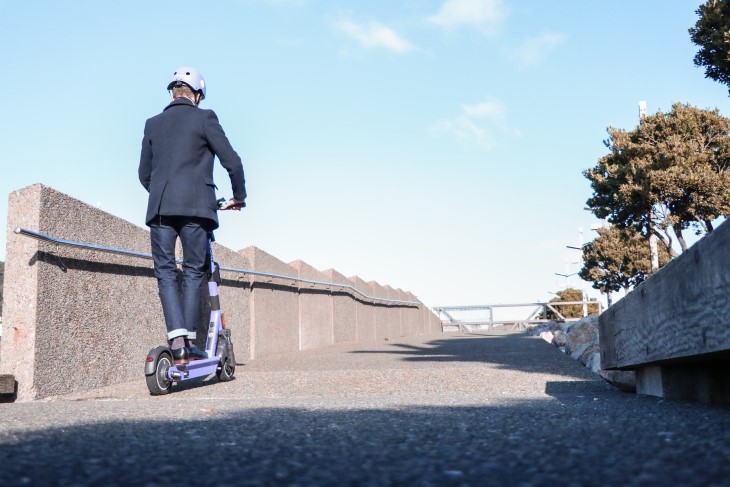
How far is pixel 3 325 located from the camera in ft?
14.6

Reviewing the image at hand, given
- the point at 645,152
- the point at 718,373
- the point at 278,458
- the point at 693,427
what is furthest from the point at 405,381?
the point at 645,152

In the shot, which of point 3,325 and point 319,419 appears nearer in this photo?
point 319,419

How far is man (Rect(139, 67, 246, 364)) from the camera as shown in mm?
4723

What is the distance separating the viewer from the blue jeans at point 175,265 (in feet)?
15.6

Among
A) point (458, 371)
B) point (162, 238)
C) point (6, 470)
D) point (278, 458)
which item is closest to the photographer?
point (6, 470)

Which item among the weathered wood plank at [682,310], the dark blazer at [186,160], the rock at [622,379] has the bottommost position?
the rock at [622,379]

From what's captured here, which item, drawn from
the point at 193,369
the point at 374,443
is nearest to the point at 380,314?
the point at 193,369

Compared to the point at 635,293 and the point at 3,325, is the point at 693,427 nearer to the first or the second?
A: the point at 635,293

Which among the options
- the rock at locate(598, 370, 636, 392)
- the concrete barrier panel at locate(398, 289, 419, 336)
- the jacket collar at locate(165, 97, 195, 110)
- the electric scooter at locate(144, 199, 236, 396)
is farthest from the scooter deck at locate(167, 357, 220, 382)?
the concrete barrier panel at locate(398, 289, 419, 336)

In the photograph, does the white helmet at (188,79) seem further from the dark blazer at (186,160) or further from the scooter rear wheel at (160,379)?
the scooter rear wheel at (160,379)

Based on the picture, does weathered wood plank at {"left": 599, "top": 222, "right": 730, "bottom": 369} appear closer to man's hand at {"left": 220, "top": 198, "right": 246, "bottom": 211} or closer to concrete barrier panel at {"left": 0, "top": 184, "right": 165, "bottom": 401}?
man's hand at {"left": 220, "top": 198, "right": 246, "bottom": 211}

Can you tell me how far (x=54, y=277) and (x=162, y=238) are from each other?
724mm

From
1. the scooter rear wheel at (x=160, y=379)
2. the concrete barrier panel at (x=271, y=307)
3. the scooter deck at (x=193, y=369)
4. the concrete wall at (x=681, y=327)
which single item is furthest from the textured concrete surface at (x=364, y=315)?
the concrete wall at (x=681, y=327)

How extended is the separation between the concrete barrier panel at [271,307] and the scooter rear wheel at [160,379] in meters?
4.29
